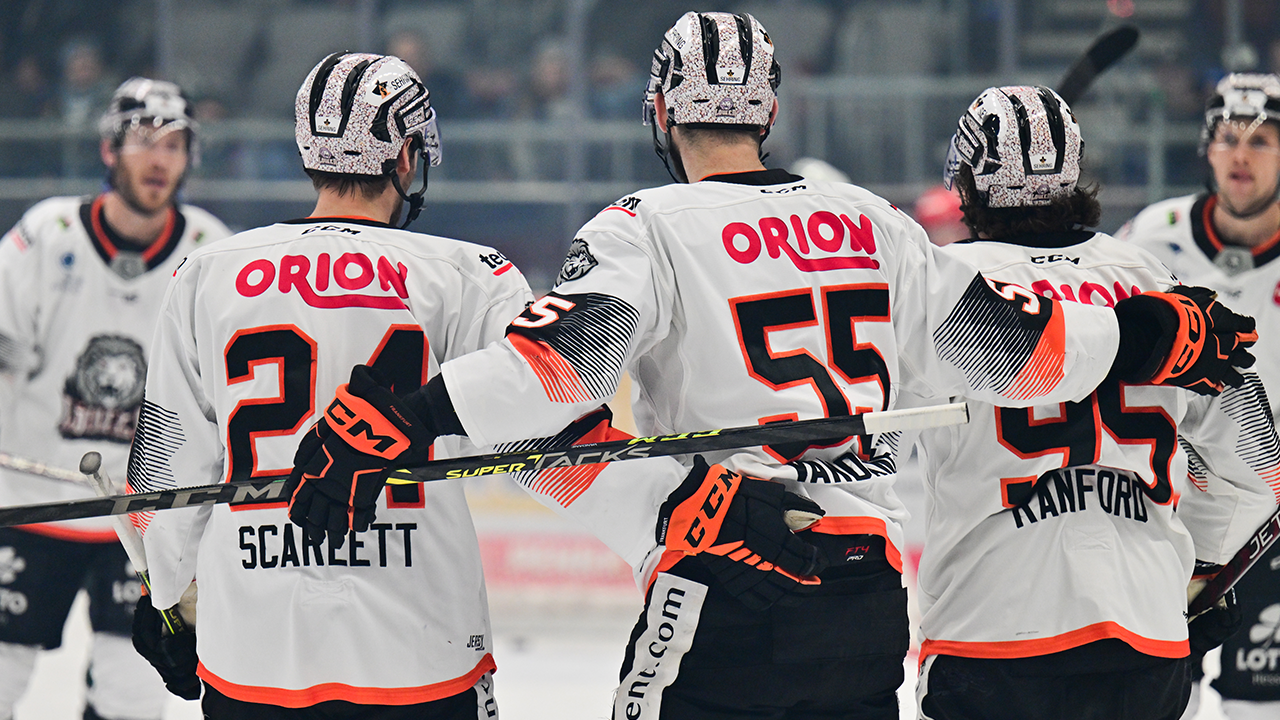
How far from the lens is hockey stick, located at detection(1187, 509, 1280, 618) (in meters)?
2.58

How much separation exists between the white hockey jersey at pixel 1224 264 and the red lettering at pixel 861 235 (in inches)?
65.8

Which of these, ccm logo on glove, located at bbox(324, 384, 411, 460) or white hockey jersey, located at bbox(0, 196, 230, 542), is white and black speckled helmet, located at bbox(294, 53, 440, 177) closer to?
Answer: ccm logo on glove, located at bbox(324, 384, 411, 460)

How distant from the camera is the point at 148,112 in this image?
3773 mm

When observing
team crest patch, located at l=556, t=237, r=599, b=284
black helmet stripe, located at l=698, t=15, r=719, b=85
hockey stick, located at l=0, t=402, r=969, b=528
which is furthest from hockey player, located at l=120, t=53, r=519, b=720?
black helmet stripe, located at l=698, t=15, r=719, b=85

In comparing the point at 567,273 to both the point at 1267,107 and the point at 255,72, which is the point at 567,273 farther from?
the point at 255,72

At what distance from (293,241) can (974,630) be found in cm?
139

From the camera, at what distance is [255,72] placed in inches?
315

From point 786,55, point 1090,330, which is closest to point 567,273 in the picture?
point 1090,330

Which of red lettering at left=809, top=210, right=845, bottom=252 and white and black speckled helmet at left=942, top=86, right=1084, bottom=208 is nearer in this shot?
red lettering at left=809, top=210, right=845, bottom=252

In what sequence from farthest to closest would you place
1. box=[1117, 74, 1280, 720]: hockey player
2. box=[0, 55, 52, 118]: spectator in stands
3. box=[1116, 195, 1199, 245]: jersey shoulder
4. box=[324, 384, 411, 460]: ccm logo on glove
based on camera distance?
1. box=[0, 55, 52, 118]: spectator in stands
2. box=[1116, 195, 1199, 245]: jersey shoulder
3. box=[1117, 74, 1280, 720]: hockey player
4. box=[324, 384, 411, 460]: ccm logo on glove

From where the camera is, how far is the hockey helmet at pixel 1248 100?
3451 mm

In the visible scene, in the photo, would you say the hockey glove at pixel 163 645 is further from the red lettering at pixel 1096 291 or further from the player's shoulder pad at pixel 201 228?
the red lettering at pixel 1096 291

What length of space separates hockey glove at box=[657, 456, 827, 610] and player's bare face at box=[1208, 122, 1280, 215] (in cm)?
212

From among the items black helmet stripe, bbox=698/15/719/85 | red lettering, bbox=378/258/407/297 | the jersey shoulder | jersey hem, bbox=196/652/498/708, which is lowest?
jersey hem, bbox=196/652/498/708
